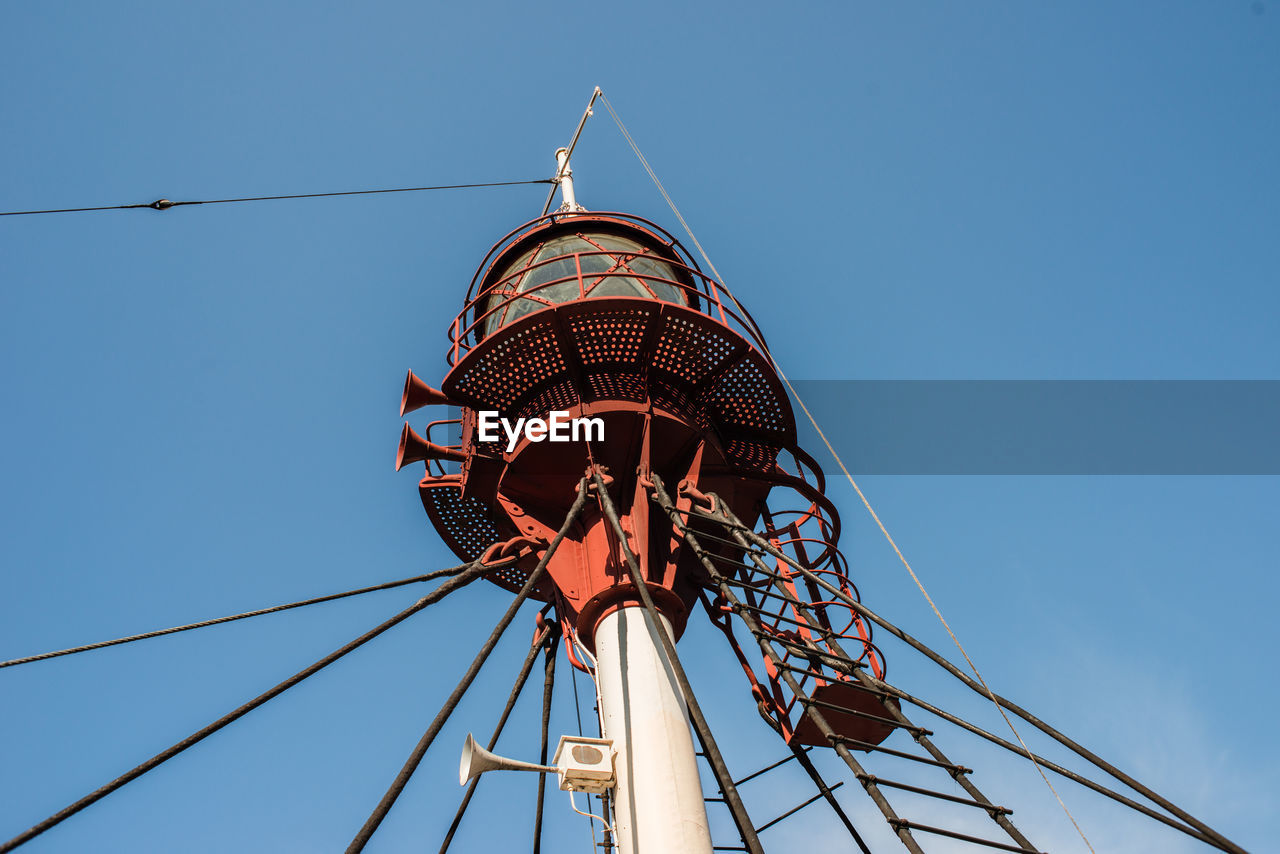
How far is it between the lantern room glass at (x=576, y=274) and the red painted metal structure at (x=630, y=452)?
88 mm

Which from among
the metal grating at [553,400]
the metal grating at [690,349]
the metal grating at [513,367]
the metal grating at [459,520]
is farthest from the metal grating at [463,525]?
the metal grating at [690,349]

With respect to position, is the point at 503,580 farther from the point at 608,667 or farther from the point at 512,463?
the point at 608,667

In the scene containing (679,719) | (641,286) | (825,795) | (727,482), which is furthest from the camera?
(641,286)

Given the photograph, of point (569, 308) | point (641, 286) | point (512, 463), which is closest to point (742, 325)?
point (641, 286)

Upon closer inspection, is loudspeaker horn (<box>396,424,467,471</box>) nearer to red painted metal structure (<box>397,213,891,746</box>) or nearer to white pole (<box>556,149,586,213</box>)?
red painted metal structure (<box>397,213,891,746</box>)

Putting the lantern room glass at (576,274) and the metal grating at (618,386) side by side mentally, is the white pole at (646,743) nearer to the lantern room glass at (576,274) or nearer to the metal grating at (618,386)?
the metal grating at (618,386)

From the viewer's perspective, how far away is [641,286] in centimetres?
1115

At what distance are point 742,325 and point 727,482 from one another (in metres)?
1.65

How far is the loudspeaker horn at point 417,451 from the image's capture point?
10227mm

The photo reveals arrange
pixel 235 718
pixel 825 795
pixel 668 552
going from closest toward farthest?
1. pixel 235 718
2. pixel 825 795
3. pixel 668 552

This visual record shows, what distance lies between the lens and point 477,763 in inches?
283

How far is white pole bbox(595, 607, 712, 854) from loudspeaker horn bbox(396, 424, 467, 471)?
8.83 feet

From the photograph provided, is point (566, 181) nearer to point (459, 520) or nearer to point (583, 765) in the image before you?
point (459, 520)

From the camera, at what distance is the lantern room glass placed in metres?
10.9
